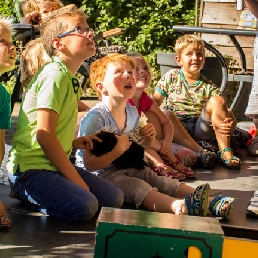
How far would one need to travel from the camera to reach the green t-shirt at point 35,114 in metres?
3.87

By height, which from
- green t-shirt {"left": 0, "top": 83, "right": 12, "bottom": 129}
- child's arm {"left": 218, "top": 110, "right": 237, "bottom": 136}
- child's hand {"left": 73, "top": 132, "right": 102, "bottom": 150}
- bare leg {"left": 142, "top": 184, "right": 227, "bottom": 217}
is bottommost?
bare leg {"left": 142, "top": 184, "right": 227, "bottom": 217}

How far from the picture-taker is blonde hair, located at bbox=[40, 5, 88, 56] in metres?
4.17

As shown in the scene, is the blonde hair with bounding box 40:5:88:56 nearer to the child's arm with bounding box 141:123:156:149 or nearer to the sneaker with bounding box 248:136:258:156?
the child's arm with bounding box 141:123:156:149

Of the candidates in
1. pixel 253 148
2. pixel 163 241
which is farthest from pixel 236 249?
pixel 253 148

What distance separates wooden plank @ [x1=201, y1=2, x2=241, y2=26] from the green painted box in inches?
311

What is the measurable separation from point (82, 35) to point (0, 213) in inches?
48.7

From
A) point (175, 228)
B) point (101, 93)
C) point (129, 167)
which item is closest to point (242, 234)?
point (175, 228)

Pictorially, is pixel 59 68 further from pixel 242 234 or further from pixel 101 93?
pixel 242 234

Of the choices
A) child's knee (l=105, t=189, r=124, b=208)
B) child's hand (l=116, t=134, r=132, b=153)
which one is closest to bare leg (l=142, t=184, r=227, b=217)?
child's knee (l=105, t=189, r=124, b=208)

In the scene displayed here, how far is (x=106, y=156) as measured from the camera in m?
4.06

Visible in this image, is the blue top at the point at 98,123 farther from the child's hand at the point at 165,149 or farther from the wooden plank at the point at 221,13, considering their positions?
the wooden plank at the point at 221,13

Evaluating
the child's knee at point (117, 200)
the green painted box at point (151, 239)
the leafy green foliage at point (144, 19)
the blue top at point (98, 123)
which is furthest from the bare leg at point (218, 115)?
the leafy green foliage at point (144, 19)

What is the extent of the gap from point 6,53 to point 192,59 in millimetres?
2630

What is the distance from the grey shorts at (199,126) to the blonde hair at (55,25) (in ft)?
6.51
